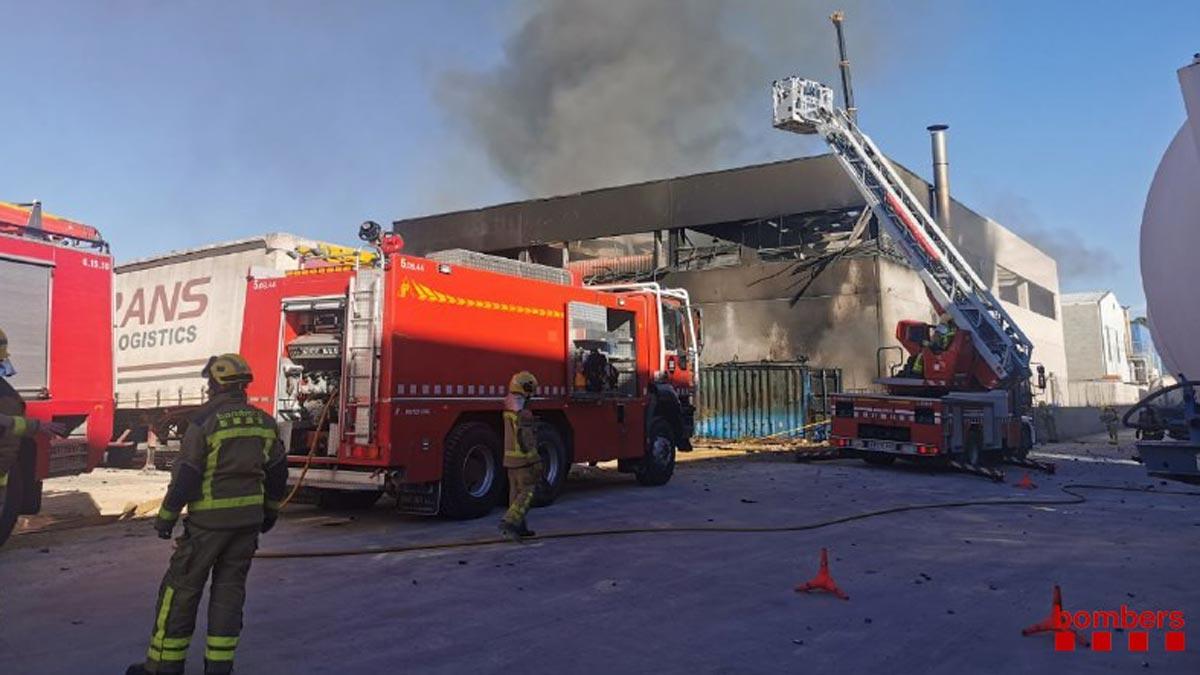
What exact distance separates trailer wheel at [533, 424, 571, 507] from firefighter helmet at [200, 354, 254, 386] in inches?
229

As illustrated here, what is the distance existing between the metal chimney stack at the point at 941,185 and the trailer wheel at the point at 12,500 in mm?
25907

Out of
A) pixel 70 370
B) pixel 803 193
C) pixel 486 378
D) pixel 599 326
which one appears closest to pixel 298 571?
pixel 486 378

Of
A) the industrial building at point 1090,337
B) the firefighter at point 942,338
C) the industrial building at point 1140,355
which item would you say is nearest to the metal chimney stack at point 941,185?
the firefighter at point 942,338

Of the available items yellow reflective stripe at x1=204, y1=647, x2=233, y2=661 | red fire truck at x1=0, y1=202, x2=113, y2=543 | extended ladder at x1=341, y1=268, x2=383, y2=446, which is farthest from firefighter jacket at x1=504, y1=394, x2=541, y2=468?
red fire truck at x1=0, y1=202, x2=113, y2=543

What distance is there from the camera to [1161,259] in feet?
23.7

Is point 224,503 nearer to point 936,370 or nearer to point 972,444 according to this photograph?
point 972,444

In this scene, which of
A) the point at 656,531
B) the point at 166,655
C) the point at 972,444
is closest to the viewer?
the point at 166,655

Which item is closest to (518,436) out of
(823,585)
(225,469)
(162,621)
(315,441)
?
(315,441)

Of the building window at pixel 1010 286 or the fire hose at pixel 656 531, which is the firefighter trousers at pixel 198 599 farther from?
the building window at pixel 1010 286

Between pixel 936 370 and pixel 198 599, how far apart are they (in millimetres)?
14576

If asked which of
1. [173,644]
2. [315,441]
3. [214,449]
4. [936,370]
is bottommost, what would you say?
[173,644]

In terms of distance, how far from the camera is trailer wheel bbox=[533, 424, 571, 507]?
32.3ft

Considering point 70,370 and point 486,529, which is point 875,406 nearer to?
point 486,529

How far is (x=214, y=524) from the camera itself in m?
3.78
